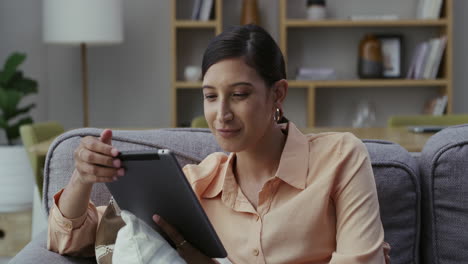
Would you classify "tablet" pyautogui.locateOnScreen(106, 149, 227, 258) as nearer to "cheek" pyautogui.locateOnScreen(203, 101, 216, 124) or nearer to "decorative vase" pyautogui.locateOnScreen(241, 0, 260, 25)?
"cheek" pyautogui.locateOnScreen(203, 101, 216, 124)

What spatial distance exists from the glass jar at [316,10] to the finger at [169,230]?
3.59 meters

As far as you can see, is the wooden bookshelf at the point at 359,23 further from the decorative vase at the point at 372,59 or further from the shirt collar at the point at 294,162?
the shirt collar at the point at 294,162

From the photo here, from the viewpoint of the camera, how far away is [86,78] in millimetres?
4742

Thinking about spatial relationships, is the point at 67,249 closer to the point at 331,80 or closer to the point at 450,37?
the point at 331,80

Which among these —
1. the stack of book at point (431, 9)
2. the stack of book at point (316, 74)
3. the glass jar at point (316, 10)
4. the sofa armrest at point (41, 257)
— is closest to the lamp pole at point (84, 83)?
the stack of book at point (316, 74)

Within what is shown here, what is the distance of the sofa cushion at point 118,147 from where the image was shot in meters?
1.69

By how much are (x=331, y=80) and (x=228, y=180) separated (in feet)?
11.0

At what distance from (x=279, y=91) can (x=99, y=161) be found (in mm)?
405

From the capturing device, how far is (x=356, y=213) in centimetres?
133

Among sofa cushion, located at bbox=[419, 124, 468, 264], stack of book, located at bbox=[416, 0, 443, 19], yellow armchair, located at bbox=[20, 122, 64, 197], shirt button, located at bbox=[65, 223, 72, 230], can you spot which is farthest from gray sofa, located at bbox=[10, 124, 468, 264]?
stack of book, located at bbox=[416, 0, 443, 19]

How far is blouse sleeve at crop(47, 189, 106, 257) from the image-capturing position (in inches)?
57.4

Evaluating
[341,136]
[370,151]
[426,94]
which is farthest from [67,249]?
[426,94]

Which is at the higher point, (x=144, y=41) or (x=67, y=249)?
(x=144, y=41)

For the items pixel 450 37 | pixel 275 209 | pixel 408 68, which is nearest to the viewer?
pixel 275 209
